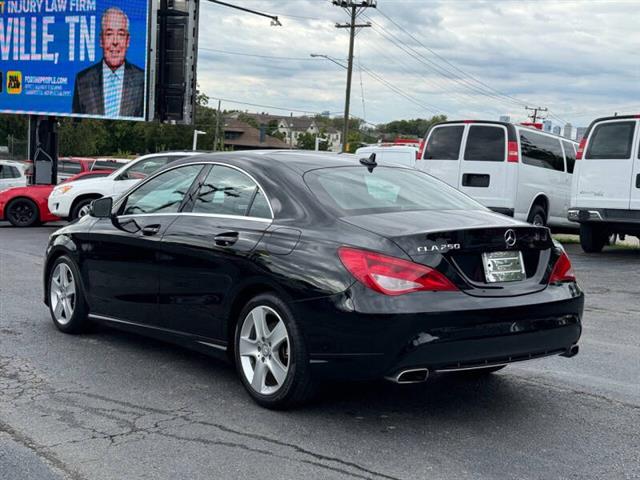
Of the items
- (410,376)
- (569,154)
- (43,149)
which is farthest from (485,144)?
(43,149)

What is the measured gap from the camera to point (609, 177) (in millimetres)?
13820

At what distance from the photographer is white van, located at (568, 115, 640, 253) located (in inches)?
535

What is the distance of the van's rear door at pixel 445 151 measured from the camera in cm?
1557

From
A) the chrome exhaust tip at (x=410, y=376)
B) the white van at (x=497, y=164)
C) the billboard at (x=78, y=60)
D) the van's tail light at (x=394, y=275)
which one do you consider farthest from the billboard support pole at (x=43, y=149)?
the chrome exhaust tip at (x=410, y=376)

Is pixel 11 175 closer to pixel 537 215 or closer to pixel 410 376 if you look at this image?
pixel 537 215

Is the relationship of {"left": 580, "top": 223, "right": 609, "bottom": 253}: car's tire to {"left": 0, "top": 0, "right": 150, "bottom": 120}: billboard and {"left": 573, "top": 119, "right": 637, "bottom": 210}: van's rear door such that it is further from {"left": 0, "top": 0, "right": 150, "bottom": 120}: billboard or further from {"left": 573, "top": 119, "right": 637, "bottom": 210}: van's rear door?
{"left": 0, "top": 0, "right": 150, "bottom": 120}: billboard

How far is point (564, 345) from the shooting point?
491cm

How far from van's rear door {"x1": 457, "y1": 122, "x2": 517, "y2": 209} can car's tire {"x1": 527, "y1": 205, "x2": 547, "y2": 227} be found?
95 cm

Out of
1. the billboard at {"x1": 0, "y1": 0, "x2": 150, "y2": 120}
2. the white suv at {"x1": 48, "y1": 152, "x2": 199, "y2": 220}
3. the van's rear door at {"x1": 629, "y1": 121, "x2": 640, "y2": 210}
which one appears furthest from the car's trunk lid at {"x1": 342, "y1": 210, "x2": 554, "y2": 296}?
the billboard at {"x1": 0, "y1": 0, "x2": 150, "y2": 120}

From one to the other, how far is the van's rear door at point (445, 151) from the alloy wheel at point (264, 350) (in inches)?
426

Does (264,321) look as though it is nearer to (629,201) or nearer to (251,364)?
(251,364)

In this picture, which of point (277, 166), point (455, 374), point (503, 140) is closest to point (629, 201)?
point (503, 140)

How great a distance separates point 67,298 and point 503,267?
387 centimetres

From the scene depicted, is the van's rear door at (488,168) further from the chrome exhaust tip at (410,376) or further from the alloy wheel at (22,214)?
the chrome exhaust tip at (410,376)
